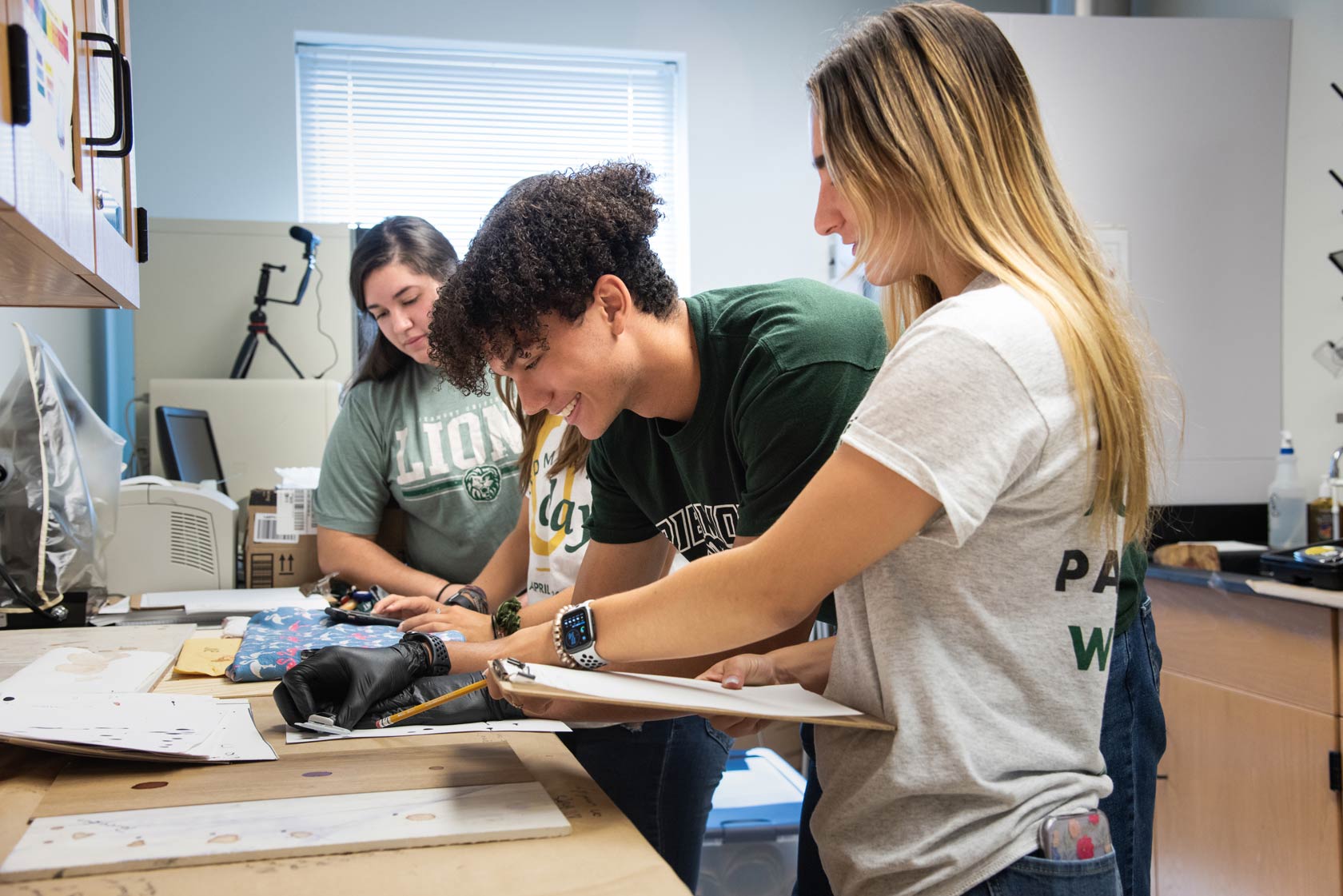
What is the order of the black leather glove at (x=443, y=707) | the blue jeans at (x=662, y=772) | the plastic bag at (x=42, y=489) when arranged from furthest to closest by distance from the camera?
the plastic bag at (x=42, y=489) → the blue jeans at (x=662, y=772) → the black leather glove at (x=443, y=707)

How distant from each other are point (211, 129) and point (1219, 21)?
330 centimetres

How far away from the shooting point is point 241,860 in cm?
72

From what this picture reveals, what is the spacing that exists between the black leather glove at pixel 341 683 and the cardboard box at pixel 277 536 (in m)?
1.18

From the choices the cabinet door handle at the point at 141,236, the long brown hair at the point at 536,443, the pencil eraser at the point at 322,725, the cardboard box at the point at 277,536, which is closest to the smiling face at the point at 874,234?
the long brown hair at the point at 536,443

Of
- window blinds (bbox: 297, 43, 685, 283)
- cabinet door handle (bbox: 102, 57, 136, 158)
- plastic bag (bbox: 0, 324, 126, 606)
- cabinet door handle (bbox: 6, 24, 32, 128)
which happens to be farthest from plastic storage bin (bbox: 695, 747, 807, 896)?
window blinds (bbox: 297, 43, 685, 283)

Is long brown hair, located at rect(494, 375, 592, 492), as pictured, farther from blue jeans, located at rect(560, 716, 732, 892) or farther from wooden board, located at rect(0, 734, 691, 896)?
wooden board, located at rect(0, 734, 691, 896)

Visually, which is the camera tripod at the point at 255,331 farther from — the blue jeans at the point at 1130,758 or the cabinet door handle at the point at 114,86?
the blue jeans at the point at 1130,758

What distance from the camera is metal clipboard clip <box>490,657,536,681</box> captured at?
82 centimetres

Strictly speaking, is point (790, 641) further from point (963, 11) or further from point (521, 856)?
point (963, 11)

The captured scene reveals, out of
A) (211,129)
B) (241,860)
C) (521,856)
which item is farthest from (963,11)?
(211,129)

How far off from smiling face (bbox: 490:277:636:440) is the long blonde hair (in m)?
0.28

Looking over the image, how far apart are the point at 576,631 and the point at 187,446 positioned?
6.82ft

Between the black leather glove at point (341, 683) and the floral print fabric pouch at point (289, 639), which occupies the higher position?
the black leather glove at point (341, 683)

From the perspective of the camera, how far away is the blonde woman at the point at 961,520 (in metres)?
0.74
